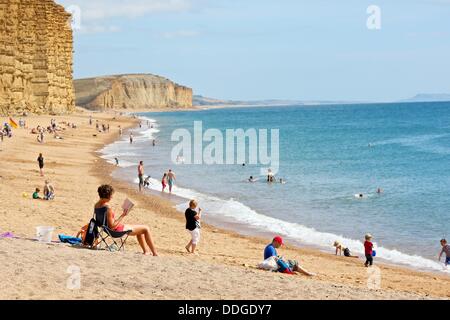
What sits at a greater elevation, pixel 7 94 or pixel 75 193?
pixel 7 94

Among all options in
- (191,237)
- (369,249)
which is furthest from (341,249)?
(191,237)

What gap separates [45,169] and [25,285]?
22.2 meters

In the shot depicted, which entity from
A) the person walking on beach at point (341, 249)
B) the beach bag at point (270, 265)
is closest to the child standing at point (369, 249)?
the person walking on beach at point (341, 249)

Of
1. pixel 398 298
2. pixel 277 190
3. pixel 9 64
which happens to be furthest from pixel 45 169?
pixel 9 64

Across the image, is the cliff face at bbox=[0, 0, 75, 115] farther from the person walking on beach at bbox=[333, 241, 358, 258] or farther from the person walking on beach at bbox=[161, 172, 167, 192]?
the person walking on beach at bbox=[333, 241, 358, 258]

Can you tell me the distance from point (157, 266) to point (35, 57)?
220ft

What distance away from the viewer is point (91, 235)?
10.9 meters

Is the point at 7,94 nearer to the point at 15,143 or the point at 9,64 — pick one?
the point at 9,64

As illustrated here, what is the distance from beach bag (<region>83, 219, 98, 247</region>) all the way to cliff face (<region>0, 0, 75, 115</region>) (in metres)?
51.6

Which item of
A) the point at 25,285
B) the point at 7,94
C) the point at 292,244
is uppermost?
the point at 7,94

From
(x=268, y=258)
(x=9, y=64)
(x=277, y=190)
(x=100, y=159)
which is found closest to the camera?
(x=268, y=258)

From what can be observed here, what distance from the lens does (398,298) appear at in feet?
30.4

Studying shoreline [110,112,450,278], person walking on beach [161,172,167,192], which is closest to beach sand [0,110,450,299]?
shoreline [110,112,450,278]

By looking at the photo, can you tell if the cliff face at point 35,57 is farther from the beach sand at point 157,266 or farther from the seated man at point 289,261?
the seated man at point 289,261
